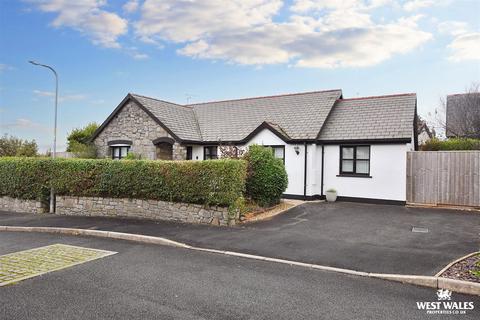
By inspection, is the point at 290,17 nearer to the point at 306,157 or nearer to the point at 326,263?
the point at 306,157

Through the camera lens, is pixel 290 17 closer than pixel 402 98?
Yes

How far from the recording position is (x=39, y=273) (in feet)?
21.2

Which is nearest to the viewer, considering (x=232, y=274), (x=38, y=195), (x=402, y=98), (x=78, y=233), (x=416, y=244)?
(x=232, y=274)

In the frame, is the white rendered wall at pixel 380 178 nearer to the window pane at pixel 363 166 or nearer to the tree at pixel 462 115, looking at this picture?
the window pane at pixel 363 166

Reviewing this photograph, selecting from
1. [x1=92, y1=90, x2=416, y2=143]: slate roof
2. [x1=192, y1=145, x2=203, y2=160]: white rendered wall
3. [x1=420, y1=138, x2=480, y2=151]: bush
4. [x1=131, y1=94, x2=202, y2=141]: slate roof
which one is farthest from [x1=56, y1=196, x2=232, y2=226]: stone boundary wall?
[x1=420, y1=138, x2=480, y2=151]: bush

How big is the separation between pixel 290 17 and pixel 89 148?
16090 mm

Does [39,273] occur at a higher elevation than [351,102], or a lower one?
lower

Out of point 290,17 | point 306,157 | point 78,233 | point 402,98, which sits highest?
point 290,17

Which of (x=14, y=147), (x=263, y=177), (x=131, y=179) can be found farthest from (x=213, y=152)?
(x=14, y=147)

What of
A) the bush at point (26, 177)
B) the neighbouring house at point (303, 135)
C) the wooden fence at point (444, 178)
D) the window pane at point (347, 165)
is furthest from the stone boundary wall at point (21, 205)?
the wooden fence at point (444, 178)

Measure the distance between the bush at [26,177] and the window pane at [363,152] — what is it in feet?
48.1

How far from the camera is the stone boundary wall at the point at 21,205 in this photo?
1527 centimetres

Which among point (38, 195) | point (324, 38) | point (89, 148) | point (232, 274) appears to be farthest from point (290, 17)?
point (89, 148)

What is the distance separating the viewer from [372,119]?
17328 mm
